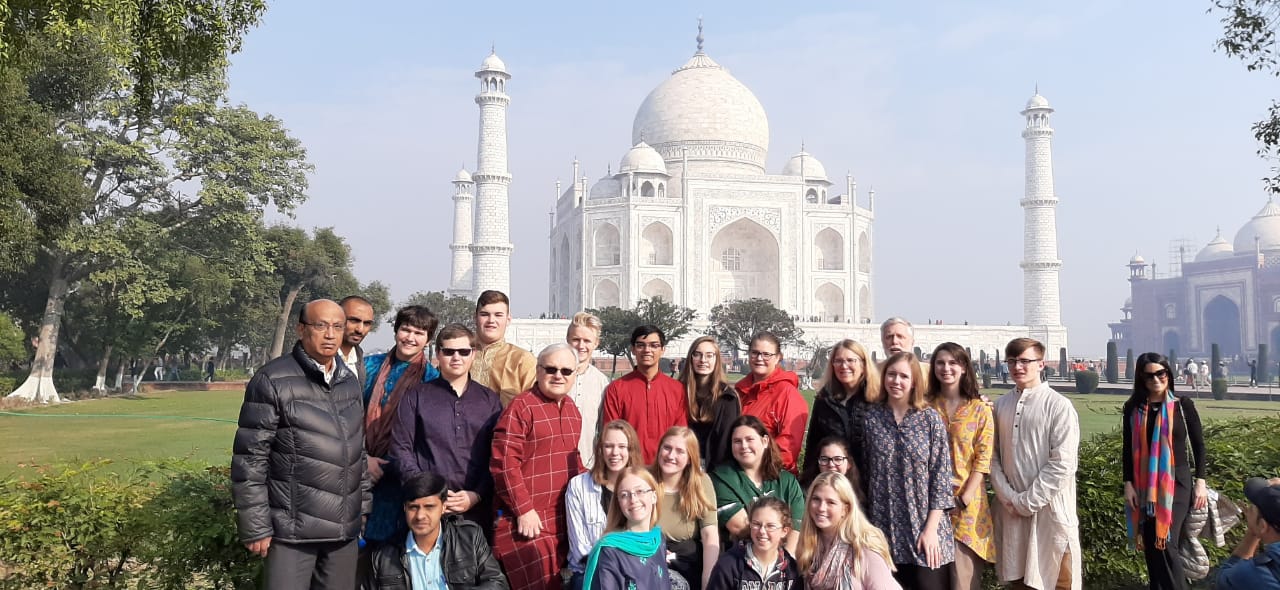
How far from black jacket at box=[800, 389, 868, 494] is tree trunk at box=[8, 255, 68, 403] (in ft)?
56.0

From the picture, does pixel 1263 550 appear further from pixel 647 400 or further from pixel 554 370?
pixel 554 370

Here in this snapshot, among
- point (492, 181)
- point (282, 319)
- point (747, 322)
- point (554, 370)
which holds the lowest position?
point (554, 370)

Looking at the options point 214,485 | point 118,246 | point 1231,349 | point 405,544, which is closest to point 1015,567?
point 405,544

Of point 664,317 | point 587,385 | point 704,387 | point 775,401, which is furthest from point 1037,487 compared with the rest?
point 664,317

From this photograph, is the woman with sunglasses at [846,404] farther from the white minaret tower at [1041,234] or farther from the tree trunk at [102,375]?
the white minaret tower at [1041,234]

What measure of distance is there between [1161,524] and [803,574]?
159 cm

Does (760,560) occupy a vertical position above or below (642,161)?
below

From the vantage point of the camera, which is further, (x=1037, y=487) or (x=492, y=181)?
(x=492, y=181)

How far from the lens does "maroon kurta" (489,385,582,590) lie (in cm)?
336

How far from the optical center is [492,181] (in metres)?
33.6

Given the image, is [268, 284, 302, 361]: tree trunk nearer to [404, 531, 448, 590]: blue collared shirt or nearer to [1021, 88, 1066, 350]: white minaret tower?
[404, 531, 448, 590]: blue collared shirt

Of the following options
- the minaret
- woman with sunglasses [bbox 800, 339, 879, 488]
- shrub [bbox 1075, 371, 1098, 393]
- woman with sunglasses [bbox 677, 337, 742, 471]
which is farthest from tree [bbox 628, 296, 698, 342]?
woman with sunglasses [bbox 800, 339, 879, 488]

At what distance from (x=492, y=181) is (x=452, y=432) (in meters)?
30.8

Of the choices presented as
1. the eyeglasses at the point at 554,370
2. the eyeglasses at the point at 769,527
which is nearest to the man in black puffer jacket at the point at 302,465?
the eyeglasses at the point at 554,370
